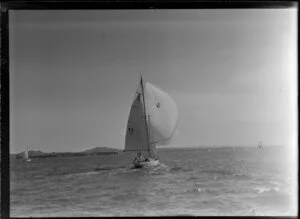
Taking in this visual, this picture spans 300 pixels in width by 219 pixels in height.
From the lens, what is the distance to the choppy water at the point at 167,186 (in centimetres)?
198

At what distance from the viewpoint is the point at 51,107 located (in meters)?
2.01

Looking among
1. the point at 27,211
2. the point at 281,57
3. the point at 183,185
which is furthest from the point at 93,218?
the point at 281,57

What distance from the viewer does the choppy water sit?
1.98 m

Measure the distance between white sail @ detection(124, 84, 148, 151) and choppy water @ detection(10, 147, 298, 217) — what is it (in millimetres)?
89

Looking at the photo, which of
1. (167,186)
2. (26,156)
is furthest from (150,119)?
(26,156)

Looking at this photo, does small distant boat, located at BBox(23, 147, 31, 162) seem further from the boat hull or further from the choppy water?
the boat hull

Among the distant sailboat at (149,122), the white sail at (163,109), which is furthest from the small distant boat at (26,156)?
the white sail at (163,109)

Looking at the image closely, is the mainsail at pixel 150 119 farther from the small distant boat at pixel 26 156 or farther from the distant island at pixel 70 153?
the small distant boat at pixel 26 156

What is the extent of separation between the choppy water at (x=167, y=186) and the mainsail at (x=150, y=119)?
0.29 ft

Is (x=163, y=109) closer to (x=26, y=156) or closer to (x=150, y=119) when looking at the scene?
(x=150, y=119)

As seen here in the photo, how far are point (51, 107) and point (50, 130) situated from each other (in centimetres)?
11

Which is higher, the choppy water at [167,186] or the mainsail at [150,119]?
the mainsail at [150,119]

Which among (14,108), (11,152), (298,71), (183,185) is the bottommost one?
(183,185)

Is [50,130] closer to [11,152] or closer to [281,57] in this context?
[11,152]
